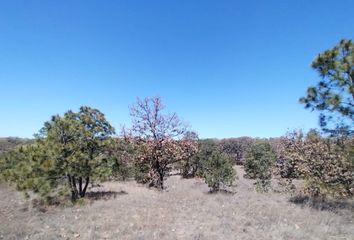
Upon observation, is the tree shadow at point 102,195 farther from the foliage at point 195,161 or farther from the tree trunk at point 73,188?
the foliage at point 195,161

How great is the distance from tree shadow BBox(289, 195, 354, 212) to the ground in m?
0.06

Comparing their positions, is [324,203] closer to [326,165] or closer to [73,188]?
[326,165]

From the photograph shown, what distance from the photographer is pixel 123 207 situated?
34.3ft

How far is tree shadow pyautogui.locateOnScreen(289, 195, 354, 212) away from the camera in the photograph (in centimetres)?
995

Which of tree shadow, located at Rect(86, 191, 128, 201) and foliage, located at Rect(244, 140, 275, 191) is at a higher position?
foliage, located at Rect(244, 140, 275, 191)

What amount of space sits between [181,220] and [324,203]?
218 inches

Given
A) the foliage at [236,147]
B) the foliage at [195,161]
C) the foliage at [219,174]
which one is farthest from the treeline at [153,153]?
the foliage at [236,147]

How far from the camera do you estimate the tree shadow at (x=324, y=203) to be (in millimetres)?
9953

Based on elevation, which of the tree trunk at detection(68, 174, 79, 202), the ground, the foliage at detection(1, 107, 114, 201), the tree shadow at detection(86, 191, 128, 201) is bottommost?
the ground

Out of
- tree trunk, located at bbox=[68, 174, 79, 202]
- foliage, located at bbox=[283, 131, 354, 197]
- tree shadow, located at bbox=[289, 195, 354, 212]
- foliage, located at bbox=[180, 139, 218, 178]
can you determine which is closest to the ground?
tree shadow, located at bbox=[289, 195, 354, 212]

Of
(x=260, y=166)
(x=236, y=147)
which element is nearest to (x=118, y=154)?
(x=260, y=166)

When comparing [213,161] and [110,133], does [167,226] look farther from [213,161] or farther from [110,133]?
[213,161]

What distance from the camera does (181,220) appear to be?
8.43 m

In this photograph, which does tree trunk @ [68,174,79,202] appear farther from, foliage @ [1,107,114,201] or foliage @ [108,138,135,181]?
foliage @ [108,138,135,181]
